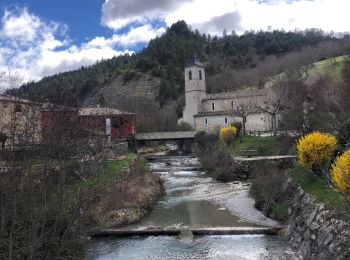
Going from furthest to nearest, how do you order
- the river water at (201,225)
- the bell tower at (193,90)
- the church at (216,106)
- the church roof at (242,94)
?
the bell tower at (193,90) → the church roof at (242,94) → the church at (216,106) → the river water at (201,225)

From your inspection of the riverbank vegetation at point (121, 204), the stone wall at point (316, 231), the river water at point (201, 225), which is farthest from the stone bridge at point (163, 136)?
the stone wall at point (316, 231)

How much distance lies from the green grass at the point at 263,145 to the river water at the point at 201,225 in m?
7.07

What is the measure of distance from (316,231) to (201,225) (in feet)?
24.3

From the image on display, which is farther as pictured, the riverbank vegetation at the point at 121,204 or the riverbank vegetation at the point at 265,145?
the riverbank vegetation at the point at 265,145

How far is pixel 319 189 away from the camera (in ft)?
55.5

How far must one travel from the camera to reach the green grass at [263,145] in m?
37.5

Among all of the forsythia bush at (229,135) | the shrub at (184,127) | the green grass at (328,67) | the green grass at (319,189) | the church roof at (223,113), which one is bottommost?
the green grass at (319,189)

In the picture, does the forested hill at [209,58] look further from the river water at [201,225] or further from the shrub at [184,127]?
the river water at [201,225]

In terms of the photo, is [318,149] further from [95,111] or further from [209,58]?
[209,58]

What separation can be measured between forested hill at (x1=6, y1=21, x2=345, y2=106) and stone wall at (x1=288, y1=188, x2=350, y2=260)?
79.1m

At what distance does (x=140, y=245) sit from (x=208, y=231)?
10.8ft

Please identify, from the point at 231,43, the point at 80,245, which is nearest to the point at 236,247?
the point at 80,245

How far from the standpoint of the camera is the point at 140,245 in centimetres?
1759

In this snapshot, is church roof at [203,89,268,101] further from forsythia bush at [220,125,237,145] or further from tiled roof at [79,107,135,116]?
tiled roof at [79,107,135,116]
